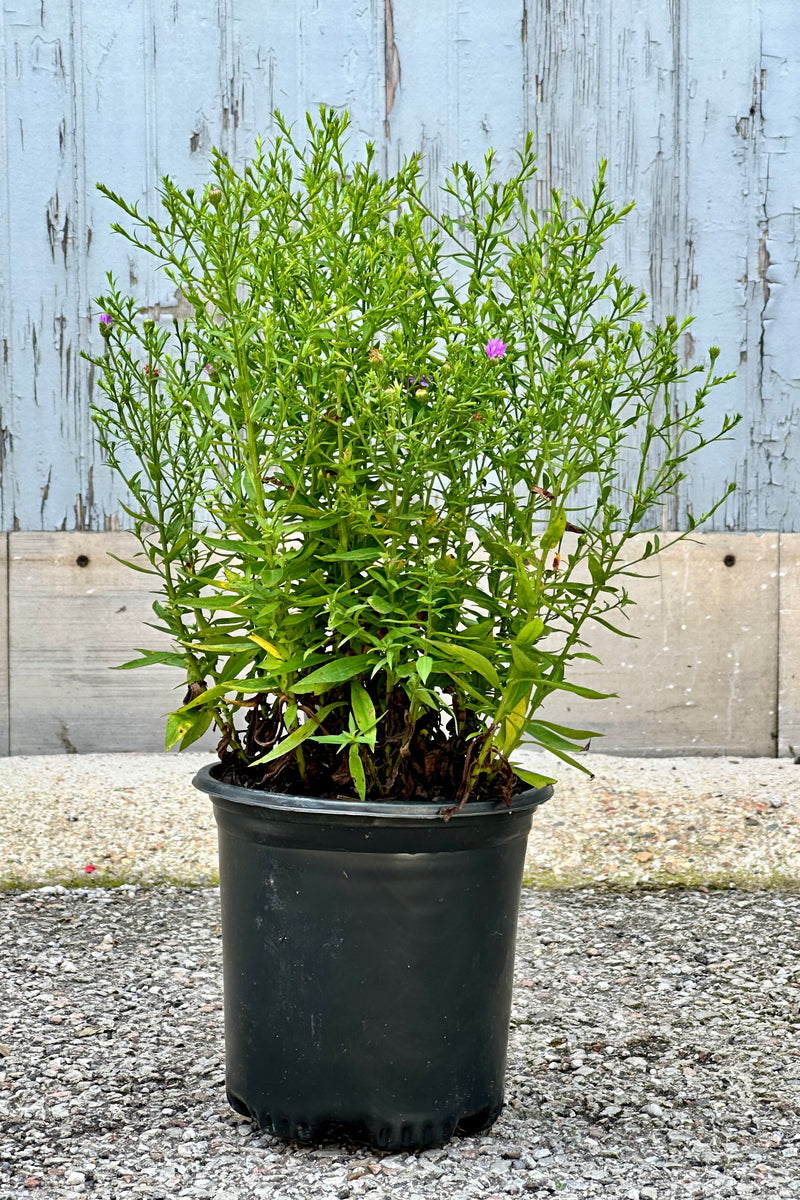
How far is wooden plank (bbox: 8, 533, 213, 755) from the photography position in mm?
3299

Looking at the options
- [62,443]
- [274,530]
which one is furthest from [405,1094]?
[62,443]

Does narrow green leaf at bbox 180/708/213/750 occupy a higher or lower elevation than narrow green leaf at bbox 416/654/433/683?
lower

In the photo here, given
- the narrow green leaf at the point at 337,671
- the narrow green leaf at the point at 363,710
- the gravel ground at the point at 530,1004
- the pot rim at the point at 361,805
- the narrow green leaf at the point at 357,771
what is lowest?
the gravel ground at the point at 530,1004

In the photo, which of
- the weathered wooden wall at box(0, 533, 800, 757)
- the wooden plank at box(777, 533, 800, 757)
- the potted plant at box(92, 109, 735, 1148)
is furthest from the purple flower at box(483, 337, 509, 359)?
the wooden plank at box(777, 533, 800, 757)

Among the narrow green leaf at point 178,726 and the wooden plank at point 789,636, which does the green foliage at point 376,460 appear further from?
the wooden plank at point 789,636

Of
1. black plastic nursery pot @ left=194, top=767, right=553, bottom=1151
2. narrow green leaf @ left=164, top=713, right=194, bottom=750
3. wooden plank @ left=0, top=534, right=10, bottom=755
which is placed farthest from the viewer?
wooden plank @ left=0, top=534, right=10, bottom=755

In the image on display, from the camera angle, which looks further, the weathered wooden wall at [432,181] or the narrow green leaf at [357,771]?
the weathered wooden wall at [432,181]

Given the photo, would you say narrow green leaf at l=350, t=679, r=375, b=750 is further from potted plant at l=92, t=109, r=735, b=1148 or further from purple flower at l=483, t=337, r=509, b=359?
purple flower at l=483, t=337, r=509, b=359

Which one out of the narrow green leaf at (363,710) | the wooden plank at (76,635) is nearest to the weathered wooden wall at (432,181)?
the wooden plank at (76,635)

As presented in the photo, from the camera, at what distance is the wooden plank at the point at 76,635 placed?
3299mm

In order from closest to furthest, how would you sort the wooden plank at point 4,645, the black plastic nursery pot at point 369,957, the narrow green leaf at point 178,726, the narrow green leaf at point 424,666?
the narrow green leaf at point 424,666 → the black plastic nursery pot at point 369,957 → the narrow green leaf at point 178,726 → the wooden plank at point 4,645

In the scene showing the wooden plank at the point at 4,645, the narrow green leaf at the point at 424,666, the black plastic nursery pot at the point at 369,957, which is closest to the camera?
the narrow green leaf at the point at 424,666

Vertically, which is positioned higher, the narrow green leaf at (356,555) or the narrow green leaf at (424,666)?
the narrow green leaf at (356,555)

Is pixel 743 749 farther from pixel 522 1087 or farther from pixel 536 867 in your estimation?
pixel 522 1087
